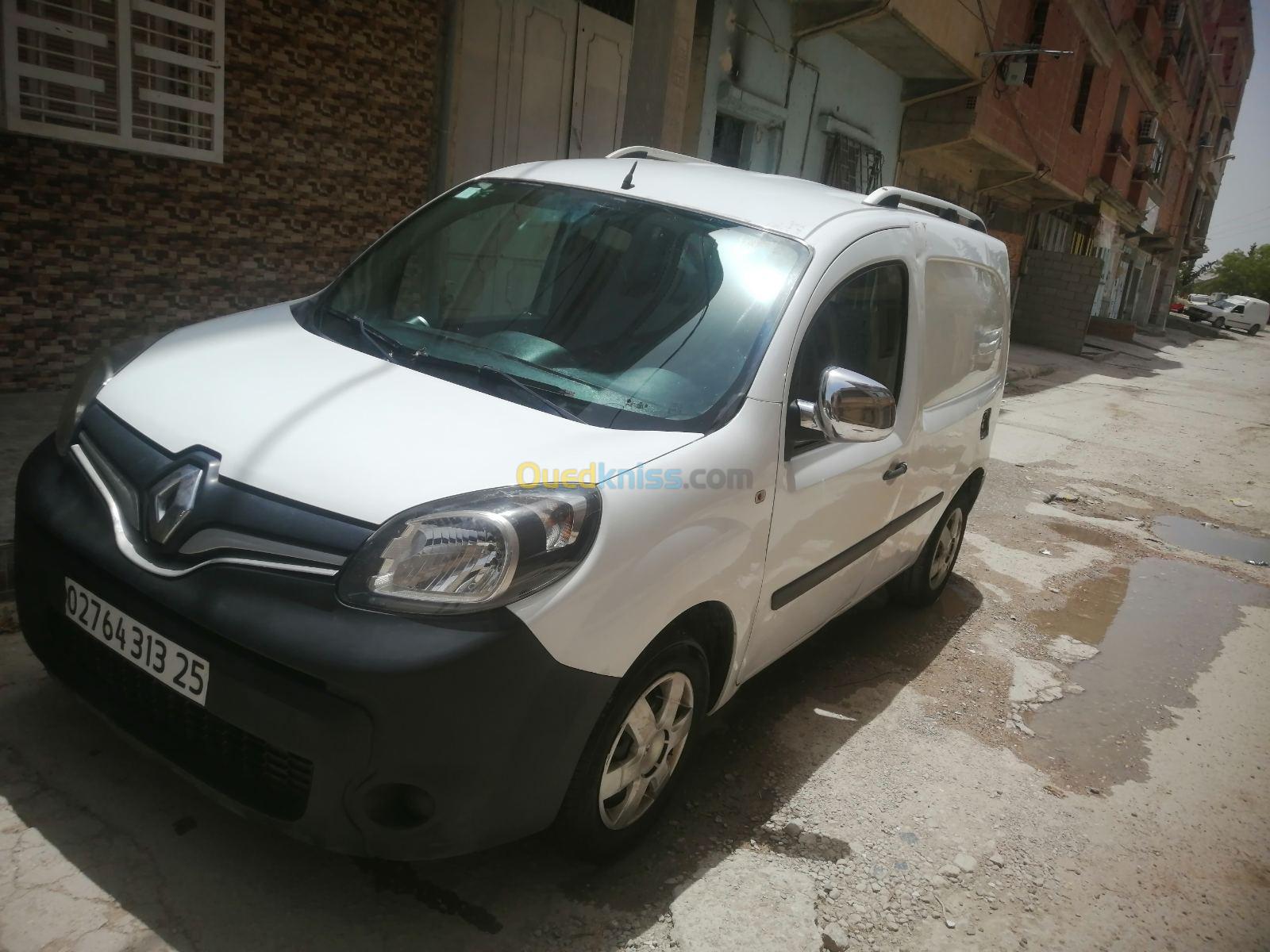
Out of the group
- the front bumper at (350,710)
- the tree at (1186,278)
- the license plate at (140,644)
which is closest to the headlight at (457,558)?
the front bumper at (350,710)

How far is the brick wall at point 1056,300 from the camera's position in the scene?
2298 centimetres

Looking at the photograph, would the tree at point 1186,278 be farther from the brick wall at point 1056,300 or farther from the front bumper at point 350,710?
the front bumper at point 350,710

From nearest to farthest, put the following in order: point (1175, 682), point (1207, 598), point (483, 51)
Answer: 1. point (1175, 682)
2. point (1207, 598)
3. point (483, 51)

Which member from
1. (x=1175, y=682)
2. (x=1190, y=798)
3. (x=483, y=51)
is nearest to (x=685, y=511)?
(x=1190, y=798)

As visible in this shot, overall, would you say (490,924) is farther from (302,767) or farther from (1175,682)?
(1175,682)

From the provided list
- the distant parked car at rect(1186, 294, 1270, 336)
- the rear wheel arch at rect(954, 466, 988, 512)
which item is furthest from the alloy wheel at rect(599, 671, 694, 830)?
the distant parked car at rect(1186, 294, 1270, 336)

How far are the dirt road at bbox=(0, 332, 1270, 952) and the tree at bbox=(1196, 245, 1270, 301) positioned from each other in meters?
94.4

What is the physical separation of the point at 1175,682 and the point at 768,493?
309cm

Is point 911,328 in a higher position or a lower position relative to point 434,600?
higher

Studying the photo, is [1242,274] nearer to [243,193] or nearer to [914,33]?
[914,33]

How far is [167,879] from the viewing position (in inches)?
88.0

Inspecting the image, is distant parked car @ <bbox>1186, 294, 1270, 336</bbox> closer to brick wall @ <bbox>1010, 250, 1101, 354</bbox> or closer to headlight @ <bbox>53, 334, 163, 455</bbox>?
brick wall @ <bbox>1010, 250, 1101, 354</bbox>

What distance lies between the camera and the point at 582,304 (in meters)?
2.94

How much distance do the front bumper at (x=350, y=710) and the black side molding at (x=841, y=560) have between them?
3.22 feet
